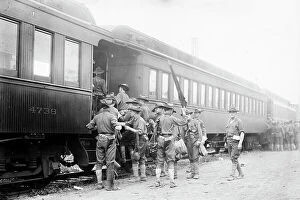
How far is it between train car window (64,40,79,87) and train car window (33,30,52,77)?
545 mm

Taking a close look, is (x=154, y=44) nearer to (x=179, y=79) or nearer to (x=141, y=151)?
(x=179, y=79)

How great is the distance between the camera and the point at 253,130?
23688 mm

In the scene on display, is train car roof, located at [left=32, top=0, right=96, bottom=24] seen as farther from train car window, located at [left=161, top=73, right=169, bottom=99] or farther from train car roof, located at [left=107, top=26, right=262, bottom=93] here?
train car window, located at [left=161, top=73, right=169, bottom=99]

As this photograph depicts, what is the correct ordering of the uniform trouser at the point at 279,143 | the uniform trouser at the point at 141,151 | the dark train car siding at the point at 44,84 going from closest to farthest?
the dark train car siding at the point at 44,84 < the uniform trouser at the point at 141,151 < the uniform trouser at the point at 279,143

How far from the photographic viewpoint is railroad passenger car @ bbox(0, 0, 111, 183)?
23.0 ft

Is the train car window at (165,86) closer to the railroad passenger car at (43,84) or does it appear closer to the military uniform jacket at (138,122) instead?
the military uniform jacket at (138,122)

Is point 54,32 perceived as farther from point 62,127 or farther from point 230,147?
point 230,147

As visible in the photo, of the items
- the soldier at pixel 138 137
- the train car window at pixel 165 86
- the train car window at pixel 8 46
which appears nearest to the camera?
the train car window at pixel 8 46

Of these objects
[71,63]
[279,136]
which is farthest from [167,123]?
[279,136]

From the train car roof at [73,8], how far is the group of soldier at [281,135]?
57.7ft

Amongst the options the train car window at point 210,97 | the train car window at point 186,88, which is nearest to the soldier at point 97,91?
the train car window at point 186,88

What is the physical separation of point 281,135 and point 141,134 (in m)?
16.9

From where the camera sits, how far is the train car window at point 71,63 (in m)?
8.49

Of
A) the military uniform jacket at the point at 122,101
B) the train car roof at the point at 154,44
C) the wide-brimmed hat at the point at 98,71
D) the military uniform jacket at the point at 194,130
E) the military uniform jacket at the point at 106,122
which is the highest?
the train car roof at the point at 154,44
